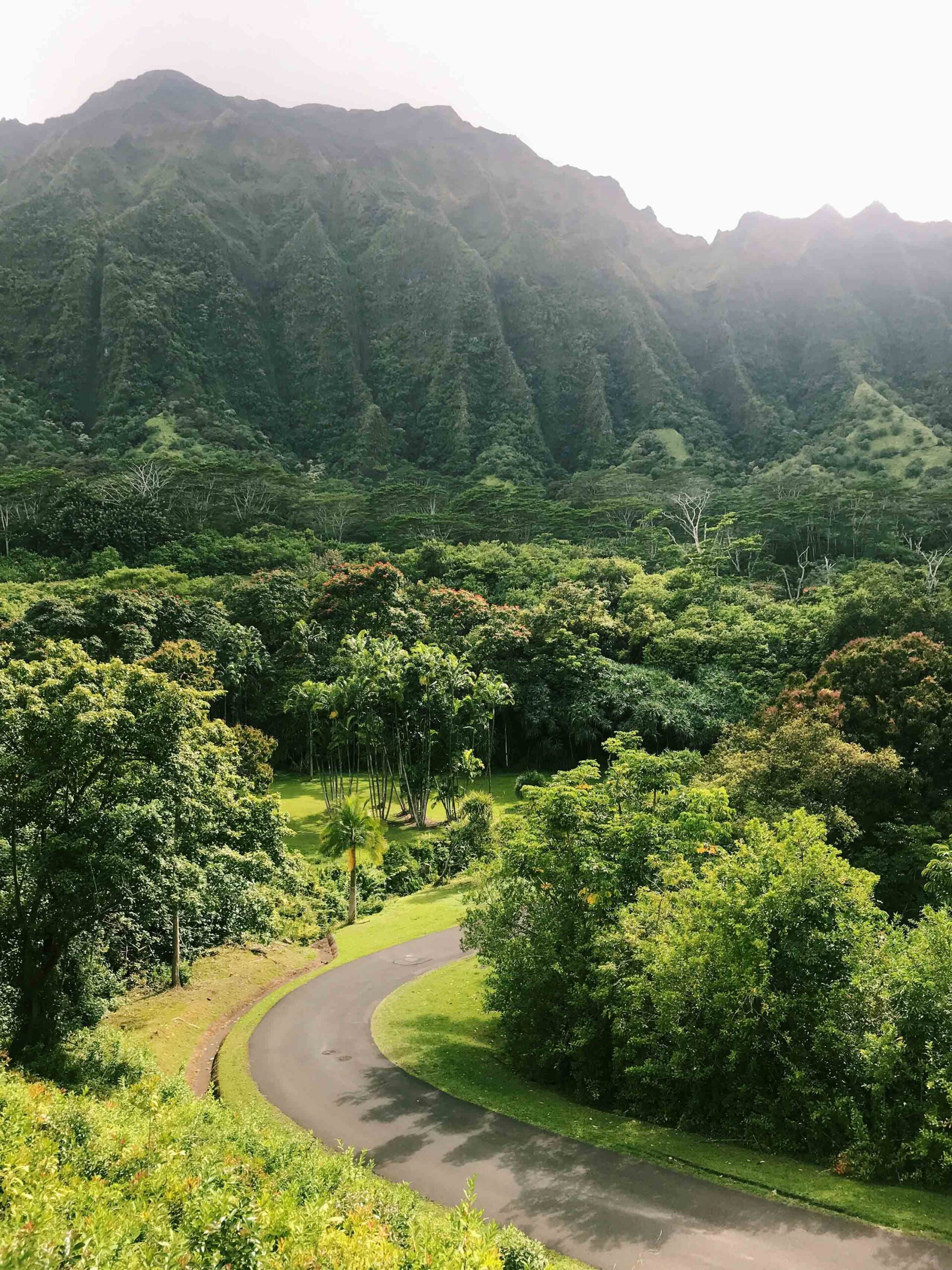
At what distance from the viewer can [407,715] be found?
126 ft

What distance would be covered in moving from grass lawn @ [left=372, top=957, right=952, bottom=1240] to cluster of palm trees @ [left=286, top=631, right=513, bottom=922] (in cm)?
1601

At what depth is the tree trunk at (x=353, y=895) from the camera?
94.7 ft

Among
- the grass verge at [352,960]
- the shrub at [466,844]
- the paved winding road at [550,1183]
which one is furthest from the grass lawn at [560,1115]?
the shrub at [466,844]

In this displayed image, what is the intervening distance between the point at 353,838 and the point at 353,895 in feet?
8.16

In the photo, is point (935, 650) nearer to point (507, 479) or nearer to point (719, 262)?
point (507, 479)

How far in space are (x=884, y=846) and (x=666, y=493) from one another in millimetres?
70822

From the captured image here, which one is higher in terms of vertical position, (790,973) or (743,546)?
(743,546)

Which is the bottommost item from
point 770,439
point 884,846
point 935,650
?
point 884,846

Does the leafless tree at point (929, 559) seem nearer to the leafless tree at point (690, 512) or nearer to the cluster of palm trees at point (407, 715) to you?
the leafless tree at point (690, 512)

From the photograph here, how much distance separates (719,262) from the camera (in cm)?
17062

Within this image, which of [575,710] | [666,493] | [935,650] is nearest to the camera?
[935,650]

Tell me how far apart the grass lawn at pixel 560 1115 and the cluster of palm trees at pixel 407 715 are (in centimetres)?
1601

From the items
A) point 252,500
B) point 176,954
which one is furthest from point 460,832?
point 252,500

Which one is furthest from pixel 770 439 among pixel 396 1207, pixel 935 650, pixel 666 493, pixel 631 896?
pixel 396 1207
